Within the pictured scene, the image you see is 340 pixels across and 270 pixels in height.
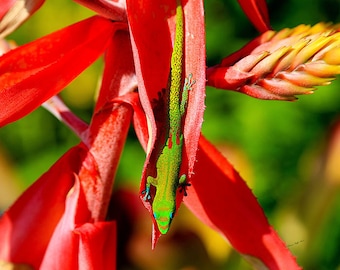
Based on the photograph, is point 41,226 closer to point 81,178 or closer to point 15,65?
point 81,178

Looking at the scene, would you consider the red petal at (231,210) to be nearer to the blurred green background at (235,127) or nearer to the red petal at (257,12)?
the red petal at (257,12)

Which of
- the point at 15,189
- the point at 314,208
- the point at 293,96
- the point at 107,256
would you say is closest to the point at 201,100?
the point at 293,96

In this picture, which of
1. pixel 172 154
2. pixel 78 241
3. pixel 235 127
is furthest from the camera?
pixel 235 127

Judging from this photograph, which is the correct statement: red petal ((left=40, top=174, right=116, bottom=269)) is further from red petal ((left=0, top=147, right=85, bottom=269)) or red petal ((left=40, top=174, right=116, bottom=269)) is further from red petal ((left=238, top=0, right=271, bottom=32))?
red petal ((left=238, top=0, right=271, bottom=32))

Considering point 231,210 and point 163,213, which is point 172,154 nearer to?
point 163,213

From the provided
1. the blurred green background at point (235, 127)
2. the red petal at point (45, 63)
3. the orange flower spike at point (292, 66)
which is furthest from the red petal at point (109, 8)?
the blurred green background at point (235, 127)

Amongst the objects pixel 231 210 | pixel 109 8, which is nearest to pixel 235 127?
pixel 231 210
